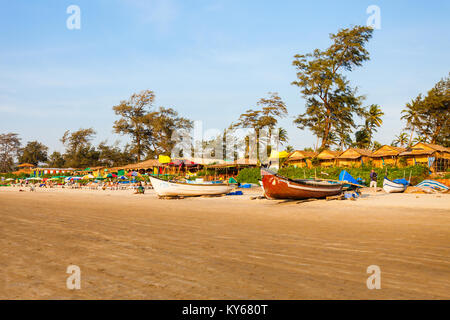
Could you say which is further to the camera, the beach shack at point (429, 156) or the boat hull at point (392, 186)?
the beach shack at point (429, 156)

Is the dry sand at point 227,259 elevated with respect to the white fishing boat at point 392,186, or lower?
lower

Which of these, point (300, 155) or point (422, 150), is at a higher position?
point (422, 150)

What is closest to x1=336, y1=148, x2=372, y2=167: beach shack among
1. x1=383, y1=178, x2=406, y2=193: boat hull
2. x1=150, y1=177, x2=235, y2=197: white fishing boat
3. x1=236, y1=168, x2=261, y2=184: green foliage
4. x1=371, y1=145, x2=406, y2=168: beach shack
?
x1=371, y1=145, x2=406, y2=168: beach shack

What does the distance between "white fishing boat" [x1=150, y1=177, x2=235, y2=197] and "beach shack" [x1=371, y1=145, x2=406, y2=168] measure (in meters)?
23.1

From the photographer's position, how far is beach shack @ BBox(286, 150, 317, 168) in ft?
137

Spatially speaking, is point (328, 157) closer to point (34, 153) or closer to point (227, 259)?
point (227, 259)

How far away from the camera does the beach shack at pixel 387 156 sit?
35362mm

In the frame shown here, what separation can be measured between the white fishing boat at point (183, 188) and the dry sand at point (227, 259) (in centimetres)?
1010

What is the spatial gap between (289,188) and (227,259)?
10.1 m

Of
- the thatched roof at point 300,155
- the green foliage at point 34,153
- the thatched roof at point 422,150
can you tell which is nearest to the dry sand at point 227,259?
the thatched roof at point 422,150

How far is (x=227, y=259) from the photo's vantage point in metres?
5.19

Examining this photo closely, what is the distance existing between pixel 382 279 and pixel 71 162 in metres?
76.8

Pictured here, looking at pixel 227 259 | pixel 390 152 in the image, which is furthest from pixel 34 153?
pixel 227 259

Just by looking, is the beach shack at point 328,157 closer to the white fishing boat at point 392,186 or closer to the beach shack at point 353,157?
the beach shack at point 353,157
